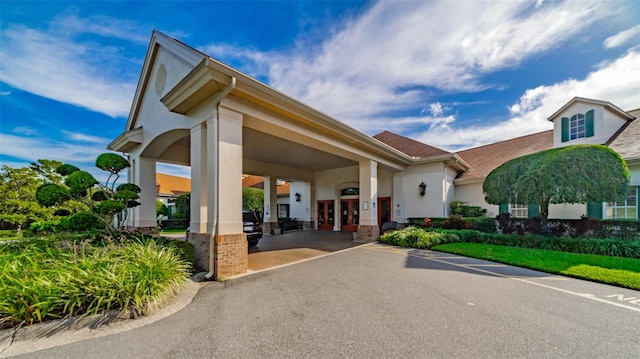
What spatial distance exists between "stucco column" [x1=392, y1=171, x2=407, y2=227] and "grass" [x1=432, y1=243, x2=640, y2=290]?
18.2 ft

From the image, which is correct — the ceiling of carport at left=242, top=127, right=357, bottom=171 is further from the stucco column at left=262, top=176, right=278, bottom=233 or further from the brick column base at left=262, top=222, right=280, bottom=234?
the brick column base at left=262, top=222, right=280, bottom=234

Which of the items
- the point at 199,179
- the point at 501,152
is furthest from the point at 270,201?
the point at 501,152

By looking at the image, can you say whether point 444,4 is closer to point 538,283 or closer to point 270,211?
point 538,283

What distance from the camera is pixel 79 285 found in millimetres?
3732

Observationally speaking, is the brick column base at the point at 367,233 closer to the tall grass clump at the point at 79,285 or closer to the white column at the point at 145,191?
the tall grass clump at the point at 79,285

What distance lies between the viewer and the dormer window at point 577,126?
11.6 m

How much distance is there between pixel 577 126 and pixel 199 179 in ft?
53.6

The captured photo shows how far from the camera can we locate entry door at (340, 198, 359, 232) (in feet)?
56.5

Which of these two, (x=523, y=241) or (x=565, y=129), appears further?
(x=565, y=129)

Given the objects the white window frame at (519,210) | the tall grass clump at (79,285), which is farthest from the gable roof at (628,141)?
the tall grass clump at (79,285)

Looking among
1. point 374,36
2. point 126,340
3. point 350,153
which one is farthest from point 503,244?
point 126,340

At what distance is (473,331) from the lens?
3.38 meters

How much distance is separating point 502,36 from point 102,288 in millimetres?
10843

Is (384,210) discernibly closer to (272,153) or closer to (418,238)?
(418,238)
